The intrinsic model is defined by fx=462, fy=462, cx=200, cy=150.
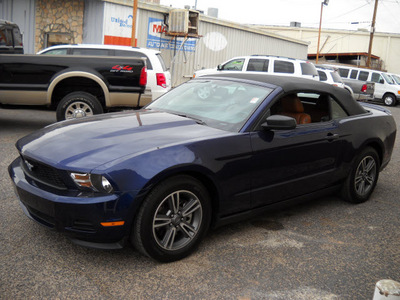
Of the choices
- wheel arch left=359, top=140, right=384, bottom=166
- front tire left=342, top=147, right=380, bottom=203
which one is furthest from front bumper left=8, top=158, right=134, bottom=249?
wheel arch left=359, top=140, right=384, bottom=166

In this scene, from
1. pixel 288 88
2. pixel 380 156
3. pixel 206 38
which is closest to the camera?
pixel 288 88

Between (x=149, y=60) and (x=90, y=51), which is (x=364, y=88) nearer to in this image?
(x=149, y=60)

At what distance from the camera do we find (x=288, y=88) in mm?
4617

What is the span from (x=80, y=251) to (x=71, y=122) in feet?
4.15

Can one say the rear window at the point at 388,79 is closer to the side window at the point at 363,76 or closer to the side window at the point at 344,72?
the side window at the point at 363,76

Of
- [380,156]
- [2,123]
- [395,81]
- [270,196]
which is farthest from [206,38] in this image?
[270,196]

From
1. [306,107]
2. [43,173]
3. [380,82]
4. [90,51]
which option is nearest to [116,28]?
[90,51]

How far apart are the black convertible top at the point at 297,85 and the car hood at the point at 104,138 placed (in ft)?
3.06

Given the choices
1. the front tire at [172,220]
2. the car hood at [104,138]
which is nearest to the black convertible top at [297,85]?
the car hood at [104,138]

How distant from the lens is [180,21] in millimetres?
19000

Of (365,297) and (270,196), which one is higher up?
(270,196)

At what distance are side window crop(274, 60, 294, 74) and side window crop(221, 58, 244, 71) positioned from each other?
1253mm

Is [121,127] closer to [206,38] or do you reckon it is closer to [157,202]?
[157,202]

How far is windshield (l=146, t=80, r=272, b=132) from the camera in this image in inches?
168
